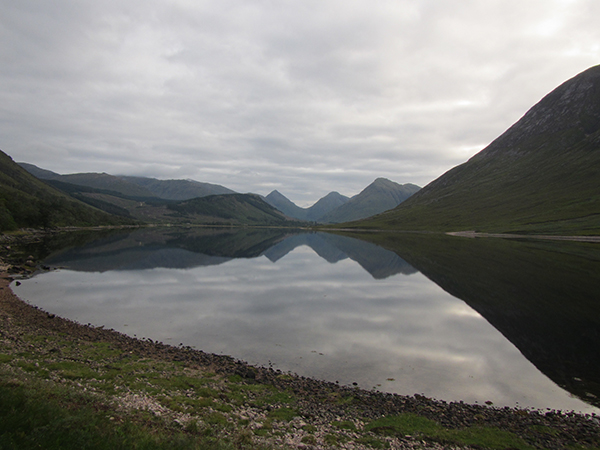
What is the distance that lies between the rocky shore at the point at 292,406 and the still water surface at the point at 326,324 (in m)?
2.19

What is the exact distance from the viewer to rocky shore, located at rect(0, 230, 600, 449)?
15086 mm

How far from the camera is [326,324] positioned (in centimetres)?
3616

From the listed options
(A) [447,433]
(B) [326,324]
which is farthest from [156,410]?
(B) [326,324]

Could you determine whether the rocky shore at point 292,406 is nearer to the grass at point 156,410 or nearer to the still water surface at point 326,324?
the grass at point 156,410

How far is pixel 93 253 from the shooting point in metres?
93.0

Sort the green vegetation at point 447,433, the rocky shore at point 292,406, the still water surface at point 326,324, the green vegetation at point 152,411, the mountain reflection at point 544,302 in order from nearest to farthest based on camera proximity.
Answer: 1. the green vegetation at point 152,411
2. the rocky shore at point 292,406
3. the green vegetation at point 447,433
4. the still water surface at point 326,324
5. the mountain reflection at point 544,302

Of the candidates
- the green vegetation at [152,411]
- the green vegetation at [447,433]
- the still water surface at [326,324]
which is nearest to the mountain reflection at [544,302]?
the still water surface at [326,324]

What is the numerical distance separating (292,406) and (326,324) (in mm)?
18120

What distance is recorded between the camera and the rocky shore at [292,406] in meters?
15.1

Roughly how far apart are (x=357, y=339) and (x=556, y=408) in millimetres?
15266

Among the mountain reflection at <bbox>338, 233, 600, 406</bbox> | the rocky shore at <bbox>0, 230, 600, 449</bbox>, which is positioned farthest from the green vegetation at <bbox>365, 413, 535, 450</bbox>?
the mountain reflection at <bbox>338, 233, 600, 406</bbox>

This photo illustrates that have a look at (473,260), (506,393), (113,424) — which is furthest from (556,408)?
(473,260)

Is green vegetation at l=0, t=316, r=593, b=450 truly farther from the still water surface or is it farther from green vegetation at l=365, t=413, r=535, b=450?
the still water surface

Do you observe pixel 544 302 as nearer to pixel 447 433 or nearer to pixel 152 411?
pixel 447 433
